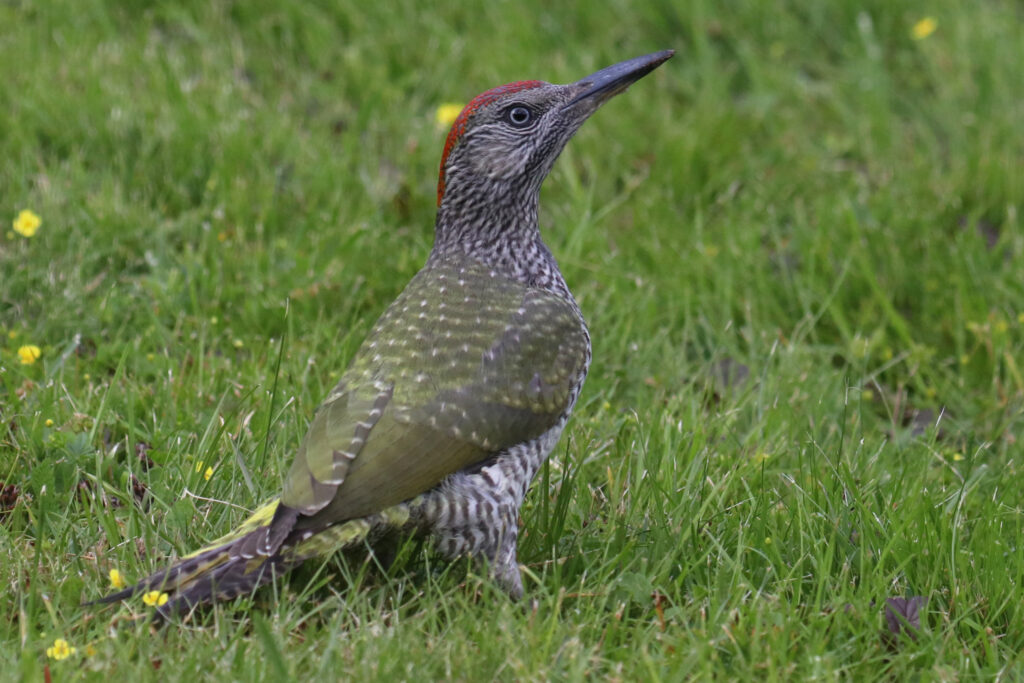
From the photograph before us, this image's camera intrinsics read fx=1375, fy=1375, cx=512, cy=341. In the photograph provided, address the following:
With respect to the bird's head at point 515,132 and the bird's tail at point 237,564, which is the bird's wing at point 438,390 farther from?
the bird's head at point 515,132

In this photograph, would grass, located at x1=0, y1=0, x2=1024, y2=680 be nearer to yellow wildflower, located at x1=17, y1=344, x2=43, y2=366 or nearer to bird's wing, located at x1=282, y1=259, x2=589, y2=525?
yellow wildflower, located at x1=17, y1=344, x2=43, y2=366

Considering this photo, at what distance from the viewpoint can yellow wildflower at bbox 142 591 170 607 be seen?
3.44 m

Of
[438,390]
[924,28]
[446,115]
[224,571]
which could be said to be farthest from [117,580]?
[924,28]

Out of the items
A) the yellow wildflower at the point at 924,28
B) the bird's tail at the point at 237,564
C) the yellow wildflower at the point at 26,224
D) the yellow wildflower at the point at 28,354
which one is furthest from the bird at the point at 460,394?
the yellow wildflower at the point at 924,28

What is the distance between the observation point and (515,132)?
4.59 meters

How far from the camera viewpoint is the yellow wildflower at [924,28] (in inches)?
307

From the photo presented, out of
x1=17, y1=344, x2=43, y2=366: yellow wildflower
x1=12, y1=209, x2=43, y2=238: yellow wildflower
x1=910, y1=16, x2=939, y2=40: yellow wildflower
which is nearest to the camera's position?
x1=17, y1=344, x2=43, y2=366: yellow wildflower

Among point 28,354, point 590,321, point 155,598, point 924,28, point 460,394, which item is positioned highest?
point 924,28

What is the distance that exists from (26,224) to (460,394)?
2463 millimetres

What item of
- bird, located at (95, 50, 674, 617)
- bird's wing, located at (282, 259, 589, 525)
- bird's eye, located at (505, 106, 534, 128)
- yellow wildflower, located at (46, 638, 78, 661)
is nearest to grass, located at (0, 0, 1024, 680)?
yellow wildflower, located at (46, 638, 78, 661)

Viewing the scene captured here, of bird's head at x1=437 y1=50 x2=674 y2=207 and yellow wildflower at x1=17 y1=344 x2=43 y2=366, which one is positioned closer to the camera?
bird's head at x1=437 y1=50 x2=674 y2=207

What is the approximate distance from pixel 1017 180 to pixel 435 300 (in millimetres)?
3538

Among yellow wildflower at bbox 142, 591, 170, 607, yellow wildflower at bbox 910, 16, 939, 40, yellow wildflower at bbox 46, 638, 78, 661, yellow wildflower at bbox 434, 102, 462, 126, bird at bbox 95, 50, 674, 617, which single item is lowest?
yellow wildflower at bbox 46, 638, 78, 661

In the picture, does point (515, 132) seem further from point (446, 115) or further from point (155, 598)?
point (446, 115)
